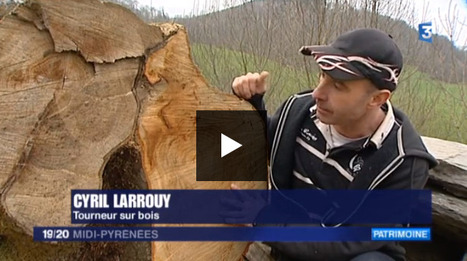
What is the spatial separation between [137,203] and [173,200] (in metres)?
0.11

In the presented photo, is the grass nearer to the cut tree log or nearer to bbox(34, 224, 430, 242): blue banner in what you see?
bbox(34, 224, 430, 242): blue banner

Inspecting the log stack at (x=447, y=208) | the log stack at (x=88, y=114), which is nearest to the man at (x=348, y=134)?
the log stack at (x=88, y=114)

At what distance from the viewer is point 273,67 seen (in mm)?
4215

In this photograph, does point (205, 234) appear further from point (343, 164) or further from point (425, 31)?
point (425, 31)

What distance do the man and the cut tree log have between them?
13.3 inches

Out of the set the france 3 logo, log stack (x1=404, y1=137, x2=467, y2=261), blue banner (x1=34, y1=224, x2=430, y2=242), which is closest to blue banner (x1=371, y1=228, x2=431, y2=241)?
blue banner (x1=34, y1=224, x2=430, y2=242)

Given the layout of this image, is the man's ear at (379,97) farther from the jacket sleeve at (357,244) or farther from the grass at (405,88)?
the grass at (405,88)

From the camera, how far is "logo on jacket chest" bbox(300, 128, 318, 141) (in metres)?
1.77

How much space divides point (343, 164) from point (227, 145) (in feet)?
1.31

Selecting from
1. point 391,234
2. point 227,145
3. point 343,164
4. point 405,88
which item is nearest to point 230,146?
point 227,145

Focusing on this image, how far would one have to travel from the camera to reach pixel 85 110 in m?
1.48

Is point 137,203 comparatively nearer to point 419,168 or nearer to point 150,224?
point 150,224

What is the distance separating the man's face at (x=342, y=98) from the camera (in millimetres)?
1594

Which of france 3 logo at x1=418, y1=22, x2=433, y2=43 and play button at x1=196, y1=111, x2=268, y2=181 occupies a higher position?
france 3 logo at x1=418, y1=22, x2=433, y2=43
